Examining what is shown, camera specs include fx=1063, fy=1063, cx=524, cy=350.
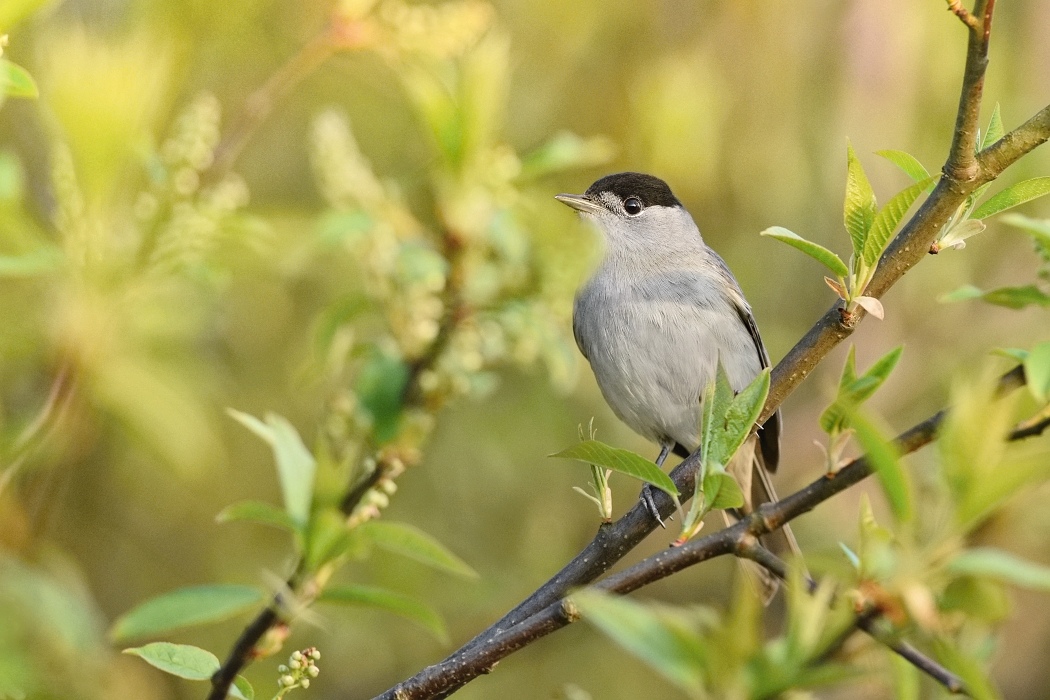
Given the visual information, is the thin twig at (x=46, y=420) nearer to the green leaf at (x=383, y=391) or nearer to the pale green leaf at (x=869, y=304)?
Result: the green leaf at (x=383, y=391)

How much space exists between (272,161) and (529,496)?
1.84 meters

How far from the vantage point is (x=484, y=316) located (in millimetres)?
2510

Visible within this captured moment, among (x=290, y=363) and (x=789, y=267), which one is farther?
(x=789, y=267)

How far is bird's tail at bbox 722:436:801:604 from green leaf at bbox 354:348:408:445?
46.1 inches

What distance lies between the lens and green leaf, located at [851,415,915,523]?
113 cm

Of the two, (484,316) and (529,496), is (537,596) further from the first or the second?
(529,496)

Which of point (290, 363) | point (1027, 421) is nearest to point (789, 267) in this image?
point (290, 363)

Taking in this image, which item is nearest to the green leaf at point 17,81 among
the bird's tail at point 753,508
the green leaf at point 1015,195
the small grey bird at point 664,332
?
the green leaf at point 1015,195

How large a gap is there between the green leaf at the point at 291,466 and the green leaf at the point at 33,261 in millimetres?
551

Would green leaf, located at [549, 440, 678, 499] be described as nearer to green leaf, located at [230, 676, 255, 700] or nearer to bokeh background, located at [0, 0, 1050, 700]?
green leaf, located at [230, 676, 255, 700]

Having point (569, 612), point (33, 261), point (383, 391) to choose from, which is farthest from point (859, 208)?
point (33, 261)

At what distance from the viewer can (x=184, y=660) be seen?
149cm

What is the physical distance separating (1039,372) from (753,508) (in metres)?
2.69

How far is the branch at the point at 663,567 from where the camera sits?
137cm
